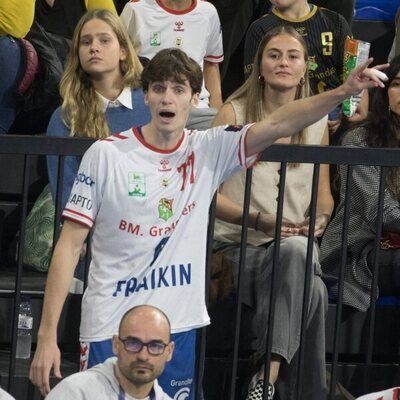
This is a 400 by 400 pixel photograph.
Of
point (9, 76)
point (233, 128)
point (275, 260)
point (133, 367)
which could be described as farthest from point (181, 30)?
point (133, 367)

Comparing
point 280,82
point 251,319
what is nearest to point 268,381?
point 251,319

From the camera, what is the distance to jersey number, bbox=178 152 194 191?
6293 millimetres

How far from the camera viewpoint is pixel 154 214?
6.22 meters

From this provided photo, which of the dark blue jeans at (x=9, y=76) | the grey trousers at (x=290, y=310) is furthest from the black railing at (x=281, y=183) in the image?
the dark blue jeans at (x=9, y=76)

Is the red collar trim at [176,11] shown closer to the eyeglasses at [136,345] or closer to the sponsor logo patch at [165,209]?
the sponsor logo patch at [165,209]

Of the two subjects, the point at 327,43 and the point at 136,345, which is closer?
the point at 136,345

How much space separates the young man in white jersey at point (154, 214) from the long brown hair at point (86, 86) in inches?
41.6

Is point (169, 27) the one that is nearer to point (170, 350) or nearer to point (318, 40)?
point (318, 40)

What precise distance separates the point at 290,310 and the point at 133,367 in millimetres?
1441

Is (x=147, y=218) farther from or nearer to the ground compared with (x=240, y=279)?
farther from the ground

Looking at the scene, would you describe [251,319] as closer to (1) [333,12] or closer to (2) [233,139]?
(2) [233,139]

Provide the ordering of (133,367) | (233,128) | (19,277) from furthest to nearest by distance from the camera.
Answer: (19,277) < (233,128) < (133,367)

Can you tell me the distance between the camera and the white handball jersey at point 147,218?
617 centimetres

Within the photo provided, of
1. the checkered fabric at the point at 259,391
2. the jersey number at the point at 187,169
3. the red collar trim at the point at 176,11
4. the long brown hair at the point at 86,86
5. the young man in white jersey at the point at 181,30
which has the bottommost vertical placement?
the checkered fabric at the point at 259,391
